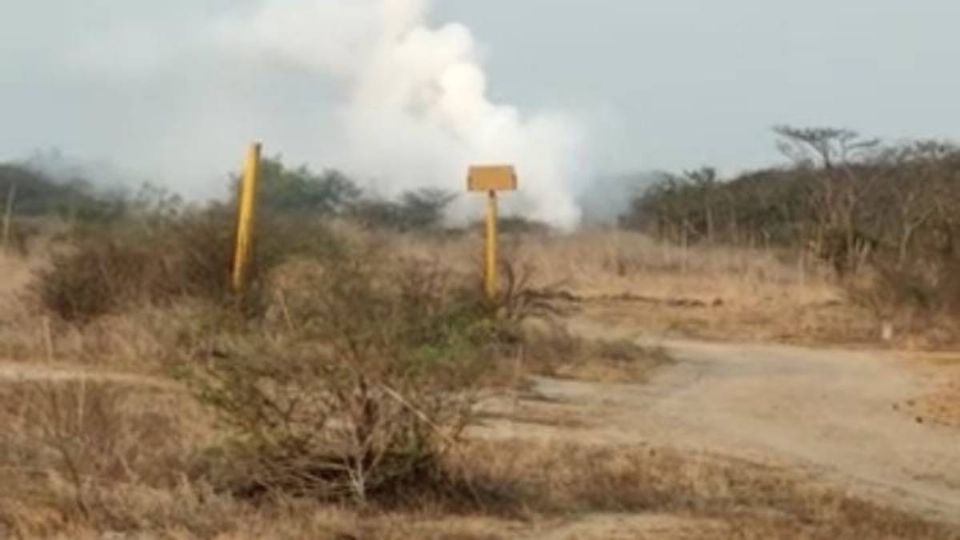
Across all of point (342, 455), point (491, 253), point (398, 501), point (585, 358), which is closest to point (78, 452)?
point (342, 455)

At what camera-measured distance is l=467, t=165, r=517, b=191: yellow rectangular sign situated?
838 inches

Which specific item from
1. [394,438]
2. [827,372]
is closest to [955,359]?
[827,372]

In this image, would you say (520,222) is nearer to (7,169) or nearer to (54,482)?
(7,169)

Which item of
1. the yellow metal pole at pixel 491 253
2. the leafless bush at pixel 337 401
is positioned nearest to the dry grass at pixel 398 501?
the leafless bush at pixel 337 401

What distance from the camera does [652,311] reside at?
33.7 metres

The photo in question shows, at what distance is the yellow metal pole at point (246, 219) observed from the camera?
1753 centimetres

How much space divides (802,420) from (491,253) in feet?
19.8

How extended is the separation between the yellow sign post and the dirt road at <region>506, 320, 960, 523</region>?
2394 mm

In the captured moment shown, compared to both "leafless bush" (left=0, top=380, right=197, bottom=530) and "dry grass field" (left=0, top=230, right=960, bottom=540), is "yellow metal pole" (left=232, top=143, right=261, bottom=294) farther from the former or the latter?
"leafless bush" (left=0, top=380, right=197, bottom=530)

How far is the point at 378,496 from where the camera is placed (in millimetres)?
9289

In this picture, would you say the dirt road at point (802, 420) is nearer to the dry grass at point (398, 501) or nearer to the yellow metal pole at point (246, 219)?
the dry grass at point (398, 501)

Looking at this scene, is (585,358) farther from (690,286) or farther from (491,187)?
(690,286)

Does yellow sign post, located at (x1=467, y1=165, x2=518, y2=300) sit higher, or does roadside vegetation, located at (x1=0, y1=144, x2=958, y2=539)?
yellow sign post, located at (x1=467, y1=165, x2=518, y2=300)

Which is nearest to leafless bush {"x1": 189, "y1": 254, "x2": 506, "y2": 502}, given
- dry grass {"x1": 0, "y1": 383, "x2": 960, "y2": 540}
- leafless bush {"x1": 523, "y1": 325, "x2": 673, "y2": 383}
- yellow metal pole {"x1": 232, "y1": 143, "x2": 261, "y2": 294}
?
dry grass {"x1": 0, "y1": 383, "x2": 960, "y2": 540}
